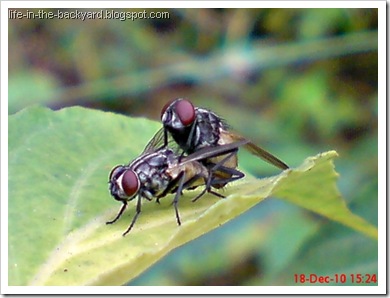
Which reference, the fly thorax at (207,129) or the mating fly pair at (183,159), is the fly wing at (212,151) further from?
the fly thorax at (207,129)

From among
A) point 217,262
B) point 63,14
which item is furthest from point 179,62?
point 217,262

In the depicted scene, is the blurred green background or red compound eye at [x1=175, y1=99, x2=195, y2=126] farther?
the blurred green background

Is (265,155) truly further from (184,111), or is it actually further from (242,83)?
(242,83)

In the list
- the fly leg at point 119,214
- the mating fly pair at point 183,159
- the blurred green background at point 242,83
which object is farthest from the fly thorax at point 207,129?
the blurred green background at point 242,83

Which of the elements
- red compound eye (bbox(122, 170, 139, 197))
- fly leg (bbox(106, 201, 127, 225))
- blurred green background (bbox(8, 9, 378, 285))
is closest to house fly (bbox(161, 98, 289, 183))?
red compound eye (bbox(122, 170, 139, 197))

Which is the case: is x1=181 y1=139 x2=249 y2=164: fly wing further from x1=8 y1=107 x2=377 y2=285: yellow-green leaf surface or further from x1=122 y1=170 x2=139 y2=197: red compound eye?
x1=122 y1=170 x2=139 y2=197: red compound eye
